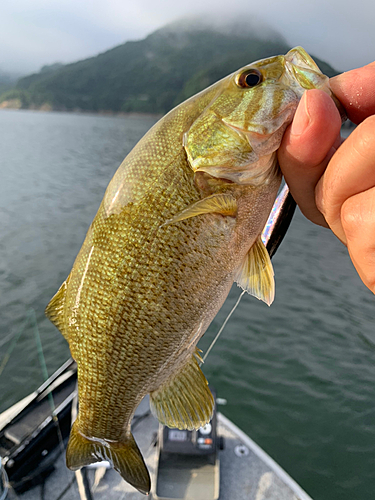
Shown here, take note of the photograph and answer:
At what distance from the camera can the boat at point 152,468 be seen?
5352 millimetres

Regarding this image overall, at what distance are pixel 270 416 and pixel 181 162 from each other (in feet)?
26.3

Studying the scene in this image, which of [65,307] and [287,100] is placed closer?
[287,100]

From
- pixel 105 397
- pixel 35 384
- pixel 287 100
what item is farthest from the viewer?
pixel 35 384

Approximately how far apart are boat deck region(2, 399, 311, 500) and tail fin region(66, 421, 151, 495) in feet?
11.7

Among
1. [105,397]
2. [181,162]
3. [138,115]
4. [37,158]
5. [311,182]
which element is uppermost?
[181,162]

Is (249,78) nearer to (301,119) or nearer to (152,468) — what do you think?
(301,119)

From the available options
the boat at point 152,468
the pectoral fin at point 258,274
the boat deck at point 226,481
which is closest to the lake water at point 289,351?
the boat deck at point 226,481

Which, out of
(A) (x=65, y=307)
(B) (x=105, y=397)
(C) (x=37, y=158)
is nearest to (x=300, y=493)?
(B) (x=105, y=397)

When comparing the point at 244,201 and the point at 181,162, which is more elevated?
the point at 181,162

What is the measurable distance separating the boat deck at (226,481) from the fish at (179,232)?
4245mm

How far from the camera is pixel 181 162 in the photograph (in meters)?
1.88

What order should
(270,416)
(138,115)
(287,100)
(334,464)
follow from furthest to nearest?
(138,115)
(270,416)
(334,464)
(287,100)

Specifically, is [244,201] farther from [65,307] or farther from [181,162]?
[65,307]

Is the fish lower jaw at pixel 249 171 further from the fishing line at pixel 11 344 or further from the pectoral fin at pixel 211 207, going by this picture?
the fishing line at pixel 11 344
